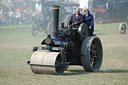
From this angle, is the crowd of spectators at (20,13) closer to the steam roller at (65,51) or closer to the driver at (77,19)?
the driver at (77,19)

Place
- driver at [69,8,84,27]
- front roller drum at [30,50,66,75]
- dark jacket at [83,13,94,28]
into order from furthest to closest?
dark jacket at [83,13,94,28]
driver at [69,8,84,27]
front roller drum at [30,50,66,75]

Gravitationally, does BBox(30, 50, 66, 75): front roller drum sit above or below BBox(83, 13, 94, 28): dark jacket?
below

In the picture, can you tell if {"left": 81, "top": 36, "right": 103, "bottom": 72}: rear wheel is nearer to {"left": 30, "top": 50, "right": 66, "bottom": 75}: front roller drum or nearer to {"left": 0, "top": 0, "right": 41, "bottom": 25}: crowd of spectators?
{"left": 30, "top": 50, "right": 66, "bottom": 75}: front roller drum

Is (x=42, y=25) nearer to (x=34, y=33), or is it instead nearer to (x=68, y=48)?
(x=34, y=33)

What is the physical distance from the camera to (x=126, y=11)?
106 ft

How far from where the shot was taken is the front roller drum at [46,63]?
23.5 feet

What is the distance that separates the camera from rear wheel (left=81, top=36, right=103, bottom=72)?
7992 mm

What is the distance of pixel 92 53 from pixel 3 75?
248 cm

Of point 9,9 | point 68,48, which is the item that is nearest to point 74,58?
point 68,48

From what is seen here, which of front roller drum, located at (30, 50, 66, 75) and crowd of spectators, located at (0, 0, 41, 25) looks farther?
crowd of spectators, located at (0, 0, 41, 25)

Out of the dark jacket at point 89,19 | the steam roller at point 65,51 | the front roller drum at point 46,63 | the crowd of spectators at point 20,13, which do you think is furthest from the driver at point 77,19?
the crowd of spectators at point 20,13

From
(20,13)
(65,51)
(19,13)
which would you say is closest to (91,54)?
(65,51)

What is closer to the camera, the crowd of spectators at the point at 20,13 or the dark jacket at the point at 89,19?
the dark jacket at the point at 89,19

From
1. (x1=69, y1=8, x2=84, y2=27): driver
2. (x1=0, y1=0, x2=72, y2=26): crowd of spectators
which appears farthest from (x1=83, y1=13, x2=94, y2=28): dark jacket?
(x1=0, y1=0, x2=72, y2=26): crowd of spectators
